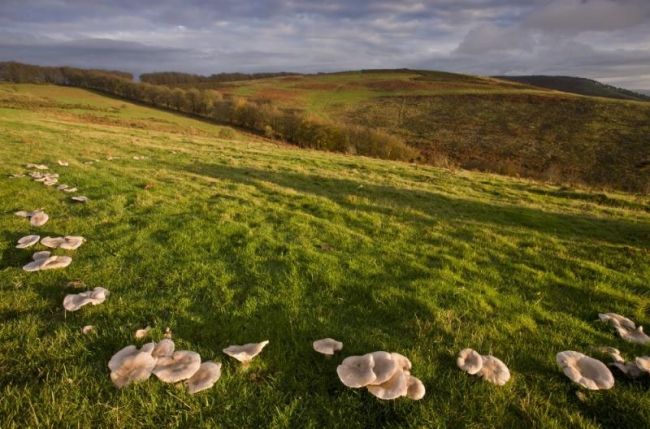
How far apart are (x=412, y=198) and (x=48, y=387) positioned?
14.1m

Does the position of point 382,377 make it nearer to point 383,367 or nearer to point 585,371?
point 383,367

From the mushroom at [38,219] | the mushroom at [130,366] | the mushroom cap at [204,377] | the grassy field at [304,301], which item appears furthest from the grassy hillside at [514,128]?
the mushroom at [130,366]

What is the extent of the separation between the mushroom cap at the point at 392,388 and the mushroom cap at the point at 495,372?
1154 mm

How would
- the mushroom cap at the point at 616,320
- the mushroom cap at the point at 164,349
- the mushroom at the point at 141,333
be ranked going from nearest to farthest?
the mushroom cap at the point at 164,349 → the mushroom at the point at 141,333 → the mushroom cap at the point at 616,320

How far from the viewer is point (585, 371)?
4734 mm

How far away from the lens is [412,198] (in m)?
16.2

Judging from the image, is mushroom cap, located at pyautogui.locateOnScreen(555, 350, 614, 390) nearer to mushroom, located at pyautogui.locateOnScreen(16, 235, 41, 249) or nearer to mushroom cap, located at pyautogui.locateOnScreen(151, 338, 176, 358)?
mushroom cap, located at pyautogui.locateOnScreen(151, 338, 176, 358)

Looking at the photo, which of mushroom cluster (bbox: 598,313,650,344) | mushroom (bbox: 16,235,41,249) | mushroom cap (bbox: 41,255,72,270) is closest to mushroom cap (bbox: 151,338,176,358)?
mushroom cap (bbox: 41,255,72,270)

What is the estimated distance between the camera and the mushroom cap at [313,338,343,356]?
493cm

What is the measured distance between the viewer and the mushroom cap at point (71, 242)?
761cm

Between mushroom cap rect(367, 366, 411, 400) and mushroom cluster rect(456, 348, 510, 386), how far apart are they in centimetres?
99

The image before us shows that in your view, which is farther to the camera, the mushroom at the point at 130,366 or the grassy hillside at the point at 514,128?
the grassy hillside at the point at 514,128

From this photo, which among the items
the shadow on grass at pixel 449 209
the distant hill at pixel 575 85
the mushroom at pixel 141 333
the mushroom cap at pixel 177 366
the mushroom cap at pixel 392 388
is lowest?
the shadow on grass at pixel 449 209

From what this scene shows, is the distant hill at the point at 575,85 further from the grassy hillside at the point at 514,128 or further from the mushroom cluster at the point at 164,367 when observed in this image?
the mushroom cluster at the point at 164,367
